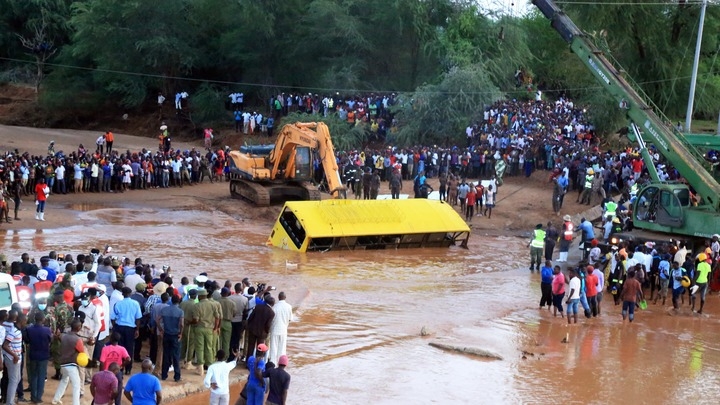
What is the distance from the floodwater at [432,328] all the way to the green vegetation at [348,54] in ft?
52.3

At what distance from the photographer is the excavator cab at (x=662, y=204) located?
1027 inches

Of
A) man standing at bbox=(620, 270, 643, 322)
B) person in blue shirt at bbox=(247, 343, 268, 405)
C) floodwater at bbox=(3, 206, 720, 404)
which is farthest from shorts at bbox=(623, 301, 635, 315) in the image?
person in blue shirt at bbox=(247, 343, 268, 405)

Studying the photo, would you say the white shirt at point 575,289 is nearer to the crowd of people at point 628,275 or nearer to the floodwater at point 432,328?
the crowd of people at point 628,275

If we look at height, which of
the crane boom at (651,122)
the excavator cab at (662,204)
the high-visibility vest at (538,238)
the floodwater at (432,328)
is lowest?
the floodwater at (432,328)

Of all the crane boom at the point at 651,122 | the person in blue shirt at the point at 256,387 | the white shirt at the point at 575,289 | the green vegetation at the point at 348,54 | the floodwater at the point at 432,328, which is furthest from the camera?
the green vegetation at the point at 348,54

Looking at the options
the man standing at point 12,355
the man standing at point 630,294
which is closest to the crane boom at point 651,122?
the man standing at point 630,294

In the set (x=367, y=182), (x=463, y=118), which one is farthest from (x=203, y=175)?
(x=463, y=118)

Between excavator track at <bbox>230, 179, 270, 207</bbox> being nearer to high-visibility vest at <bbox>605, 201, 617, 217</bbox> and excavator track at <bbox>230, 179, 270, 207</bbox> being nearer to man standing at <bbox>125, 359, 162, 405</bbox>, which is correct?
high-visibility vest at <bbox>605, 201, 617, 217</bbox>

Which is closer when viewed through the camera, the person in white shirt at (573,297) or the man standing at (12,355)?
the man standing at (12,355)

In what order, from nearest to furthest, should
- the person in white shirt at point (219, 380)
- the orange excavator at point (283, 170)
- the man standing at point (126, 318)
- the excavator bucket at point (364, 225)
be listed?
the person in white shirt at point (219, 380)
the man standing at point (126, 318)
the excavator bucket at point (364, 225)
the orange excavator at point (283, 170)

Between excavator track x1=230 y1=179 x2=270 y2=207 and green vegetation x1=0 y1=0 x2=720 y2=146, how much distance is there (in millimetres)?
9909

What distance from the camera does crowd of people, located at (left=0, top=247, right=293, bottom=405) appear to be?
12.6 metres

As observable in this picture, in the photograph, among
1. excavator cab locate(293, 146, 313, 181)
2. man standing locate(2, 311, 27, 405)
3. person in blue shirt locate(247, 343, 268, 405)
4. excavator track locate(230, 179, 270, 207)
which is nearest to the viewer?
person in blue shirt locate(247, 343, 268, 405)

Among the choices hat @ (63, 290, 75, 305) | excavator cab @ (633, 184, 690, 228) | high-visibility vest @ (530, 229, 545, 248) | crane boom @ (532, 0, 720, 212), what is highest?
crane boom @ (532, 0, 720, 212)
